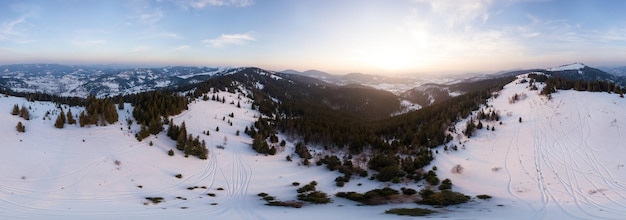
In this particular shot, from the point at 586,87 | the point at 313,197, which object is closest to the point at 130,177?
the point at 313,197

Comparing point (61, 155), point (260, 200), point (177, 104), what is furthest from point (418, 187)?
point (177, 104)

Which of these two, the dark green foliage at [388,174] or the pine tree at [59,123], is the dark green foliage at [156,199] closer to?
the pine tree at [59,123]

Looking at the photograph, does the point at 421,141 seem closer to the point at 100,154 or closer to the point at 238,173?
the point at 238,173

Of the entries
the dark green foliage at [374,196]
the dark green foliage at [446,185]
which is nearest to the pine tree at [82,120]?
the dark green foliage at [374,196]

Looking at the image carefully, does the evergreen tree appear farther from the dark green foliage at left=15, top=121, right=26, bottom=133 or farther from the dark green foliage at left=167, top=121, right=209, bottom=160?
the dark green foliage at left=15, top=121, right=26, bottom=133

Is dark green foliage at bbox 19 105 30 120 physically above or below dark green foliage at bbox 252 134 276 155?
above

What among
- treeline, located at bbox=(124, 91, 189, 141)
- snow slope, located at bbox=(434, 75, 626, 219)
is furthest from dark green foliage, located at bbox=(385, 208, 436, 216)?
treeline, located at bbox=(124, 91, 189, 141)

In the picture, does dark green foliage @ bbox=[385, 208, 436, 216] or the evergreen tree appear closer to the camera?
dark green foliage @ bbox=[385, 208, 436, 216]
